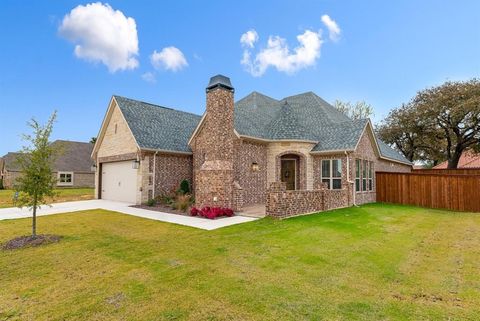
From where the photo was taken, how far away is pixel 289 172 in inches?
624

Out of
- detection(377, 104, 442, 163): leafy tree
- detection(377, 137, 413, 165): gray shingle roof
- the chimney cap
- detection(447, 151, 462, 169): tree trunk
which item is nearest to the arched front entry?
the chimney cap

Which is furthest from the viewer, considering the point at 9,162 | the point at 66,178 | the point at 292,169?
the point at 9,162

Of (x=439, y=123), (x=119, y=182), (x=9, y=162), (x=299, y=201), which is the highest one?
(x=439, y=123)

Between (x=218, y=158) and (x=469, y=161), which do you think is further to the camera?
(x=469, y=161)

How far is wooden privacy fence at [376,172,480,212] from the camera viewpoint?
13844 mm

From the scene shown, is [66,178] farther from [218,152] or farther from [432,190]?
[432,190]

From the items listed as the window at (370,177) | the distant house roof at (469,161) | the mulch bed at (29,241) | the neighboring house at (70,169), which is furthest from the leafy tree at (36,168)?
the distant house roof at (469,161)

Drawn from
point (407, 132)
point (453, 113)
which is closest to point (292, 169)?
point (453, 113)

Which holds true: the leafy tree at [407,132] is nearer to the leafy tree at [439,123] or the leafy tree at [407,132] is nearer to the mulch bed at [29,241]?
the leafy tree at [439,123]

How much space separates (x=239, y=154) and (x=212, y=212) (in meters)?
4.08

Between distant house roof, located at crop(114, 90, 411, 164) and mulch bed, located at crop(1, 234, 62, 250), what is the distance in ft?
26.9

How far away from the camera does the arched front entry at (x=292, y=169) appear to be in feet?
50.3

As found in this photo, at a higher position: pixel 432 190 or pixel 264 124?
pixel 264 124

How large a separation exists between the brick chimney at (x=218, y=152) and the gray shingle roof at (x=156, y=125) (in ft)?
17.2
